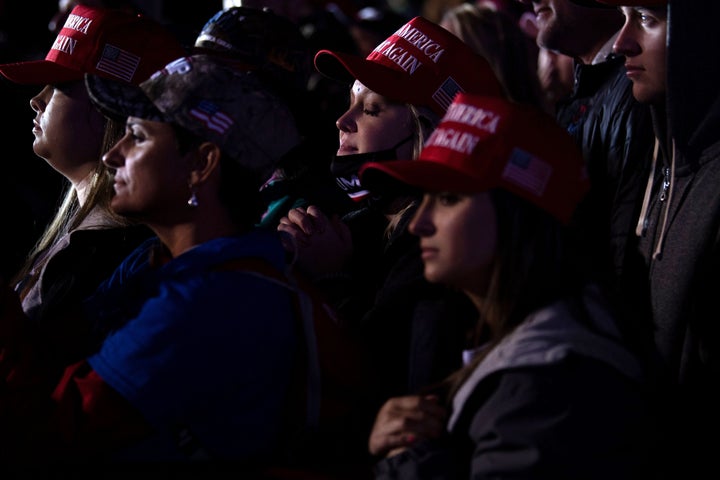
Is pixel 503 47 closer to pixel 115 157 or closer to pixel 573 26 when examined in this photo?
pixel 573 26

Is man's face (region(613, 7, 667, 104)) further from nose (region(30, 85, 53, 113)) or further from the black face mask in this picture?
nose (region(30, 85, 53, 113))

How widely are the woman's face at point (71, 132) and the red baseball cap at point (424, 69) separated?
88 cm

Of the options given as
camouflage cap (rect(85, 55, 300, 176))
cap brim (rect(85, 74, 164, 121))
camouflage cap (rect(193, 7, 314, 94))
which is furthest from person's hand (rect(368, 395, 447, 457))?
camouflage cap (rect(193, 7, 314, 94))

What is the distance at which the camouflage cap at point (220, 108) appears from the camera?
277 cm

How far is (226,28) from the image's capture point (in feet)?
14.9

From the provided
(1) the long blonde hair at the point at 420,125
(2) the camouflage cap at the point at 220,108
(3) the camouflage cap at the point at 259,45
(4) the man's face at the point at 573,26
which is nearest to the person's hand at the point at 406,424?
(2) the camouflage cap at the point at 220,108

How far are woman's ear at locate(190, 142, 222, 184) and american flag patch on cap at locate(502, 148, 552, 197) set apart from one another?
2.57 ft

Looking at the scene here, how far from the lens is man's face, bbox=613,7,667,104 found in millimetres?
3225

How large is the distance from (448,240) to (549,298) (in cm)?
27

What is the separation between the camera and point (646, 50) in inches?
128

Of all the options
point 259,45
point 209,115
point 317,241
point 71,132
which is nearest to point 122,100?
point 209,115

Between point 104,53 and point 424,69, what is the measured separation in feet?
3.63

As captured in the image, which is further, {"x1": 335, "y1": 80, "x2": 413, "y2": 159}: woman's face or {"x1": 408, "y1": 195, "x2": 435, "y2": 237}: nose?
{"x1": 335, "y1": 80, "x2": 413, "y2": 159}: woman's face

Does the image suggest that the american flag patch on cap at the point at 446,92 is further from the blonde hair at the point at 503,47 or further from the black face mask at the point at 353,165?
the blonde hair at the point at 503,47
